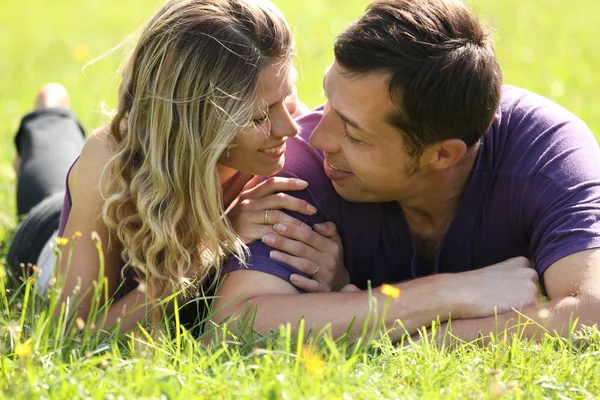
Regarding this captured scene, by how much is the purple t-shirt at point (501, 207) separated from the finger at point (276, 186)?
0.06 metres

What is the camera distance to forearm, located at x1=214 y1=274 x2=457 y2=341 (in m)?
3.31

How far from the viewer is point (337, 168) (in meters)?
3.73

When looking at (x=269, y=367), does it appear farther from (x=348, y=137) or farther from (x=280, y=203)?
(x=348, y=137)

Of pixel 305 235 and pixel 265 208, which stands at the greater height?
pixel 265 208

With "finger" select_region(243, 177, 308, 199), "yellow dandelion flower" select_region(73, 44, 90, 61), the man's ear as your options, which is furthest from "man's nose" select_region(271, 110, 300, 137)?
"yellow dandelion flower" select_region(73, 44, 90, 61)

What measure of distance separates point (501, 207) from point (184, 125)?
1.35 metres

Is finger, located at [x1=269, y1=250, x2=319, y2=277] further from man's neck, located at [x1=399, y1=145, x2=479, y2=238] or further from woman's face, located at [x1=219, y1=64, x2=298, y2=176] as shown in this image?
man's neck, located at [x1=399, y1=145, x2=479, y2=238]

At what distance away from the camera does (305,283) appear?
354 cm

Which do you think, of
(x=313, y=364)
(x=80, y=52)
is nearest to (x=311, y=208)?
(x=313, y=364)

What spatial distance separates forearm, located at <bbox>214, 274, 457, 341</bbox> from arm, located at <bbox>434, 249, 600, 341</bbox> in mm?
121

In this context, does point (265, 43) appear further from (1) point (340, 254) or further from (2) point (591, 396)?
(2) point (591, 396)

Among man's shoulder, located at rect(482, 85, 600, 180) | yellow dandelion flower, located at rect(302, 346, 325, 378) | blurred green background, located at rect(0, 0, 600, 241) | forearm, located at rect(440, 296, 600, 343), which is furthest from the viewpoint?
blurred green background, located at rect(0, 0, 600, 241)

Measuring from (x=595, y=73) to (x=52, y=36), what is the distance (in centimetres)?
656

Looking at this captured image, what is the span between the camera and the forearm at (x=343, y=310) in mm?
3307
